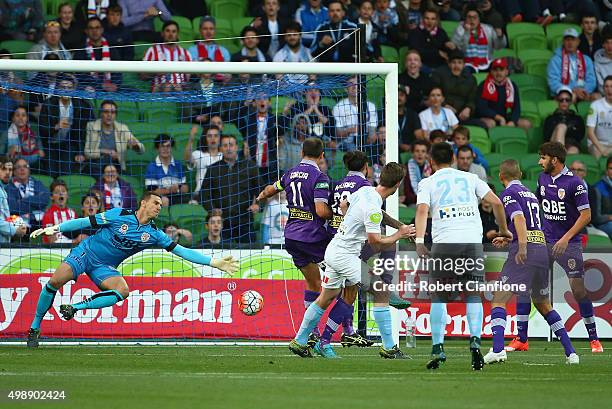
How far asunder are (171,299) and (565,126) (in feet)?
26.3

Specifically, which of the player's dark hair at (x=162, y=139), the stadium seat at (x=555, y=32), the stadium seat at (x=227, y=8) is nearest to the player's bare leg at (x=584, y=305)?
the player's dark hair at (x=162, y=139)

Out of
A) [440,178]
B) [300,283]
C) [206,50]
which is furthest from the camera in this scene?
[206,50]

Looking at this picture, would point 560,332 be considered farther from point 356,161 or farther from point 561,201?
point 356,161

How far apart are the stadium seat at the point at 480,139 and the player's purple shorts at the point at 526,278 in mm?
7964

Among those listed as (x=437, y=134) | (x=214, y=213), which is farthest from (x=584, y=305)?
(x=214, y=213)

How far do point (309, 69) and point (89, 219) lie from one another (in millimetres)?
3233

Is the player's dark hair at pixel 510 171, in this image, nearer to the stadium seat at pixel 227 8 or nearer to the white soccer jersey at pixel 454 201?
the white soccer jersey at pixel 454 201

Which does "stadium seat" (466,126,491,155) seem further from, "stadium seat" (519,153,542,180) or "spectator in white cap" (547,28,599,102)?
"spectator in white cap" (547,28,599,102)

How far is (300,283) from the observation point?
1589 cm

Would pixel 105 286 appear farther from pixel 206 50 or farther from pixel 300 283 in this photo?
pixel 206 50

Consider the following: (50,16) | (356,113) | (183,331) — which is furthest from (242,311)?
(50,16)

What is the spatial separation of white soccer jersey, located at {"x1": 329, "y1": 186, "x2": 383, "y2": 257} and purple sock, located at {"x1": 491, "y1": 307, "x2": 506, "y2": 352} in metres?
1.39

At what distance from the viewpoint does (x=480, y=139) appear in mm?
20078

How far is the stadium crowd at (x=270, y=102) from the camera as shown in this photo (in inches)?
652
